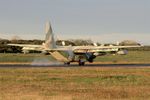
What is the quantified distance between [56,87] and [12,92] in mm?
4564

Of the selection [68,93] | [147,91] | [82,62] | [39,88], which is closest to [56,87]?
[39,88]

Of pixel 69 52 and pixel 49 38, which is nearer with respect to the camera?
pixel 69 52

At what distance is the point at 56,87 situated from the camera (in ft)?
113

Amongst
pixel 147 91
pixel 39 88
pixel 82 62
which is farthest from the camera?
pixel 82 62

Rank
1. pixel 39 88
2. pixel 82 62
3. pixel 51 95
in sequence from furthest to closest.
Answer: pixel 82 62 → pixel 39 88 → pixel 51 95

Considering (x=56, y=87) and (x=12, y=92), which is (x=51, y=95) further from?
(x=56, y=87)

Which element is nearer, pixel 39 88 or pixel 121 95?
pixel 121 95

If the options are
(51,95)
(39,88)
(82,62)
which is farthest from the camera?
(82,62)

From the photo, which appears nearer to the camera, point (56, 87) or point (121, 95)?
point (121, 95)

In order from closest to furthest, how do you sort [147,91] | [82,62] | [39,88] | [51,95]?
1. [51,95]
2. [147,91]
3. [39,88]
4. [82,62]

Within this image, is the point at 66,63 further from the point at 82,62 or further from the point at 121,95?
the point at 121,95

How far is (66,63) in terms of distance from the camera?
85250 mm

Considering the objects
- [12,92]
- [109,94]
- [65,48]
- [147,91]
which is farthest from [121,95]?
[65,48]

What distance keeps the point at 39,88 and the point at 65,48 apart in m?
53.9
